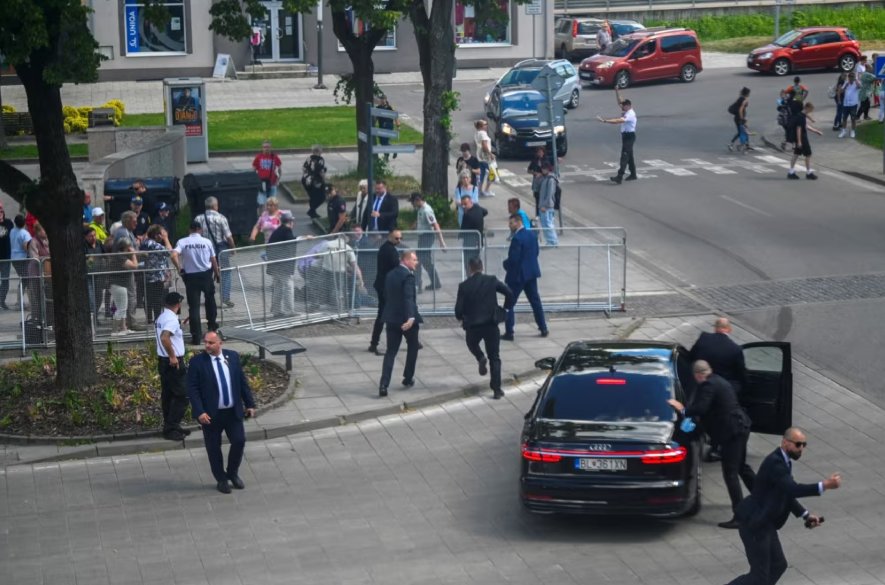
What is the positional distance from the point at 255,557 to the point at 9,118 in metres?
29.4

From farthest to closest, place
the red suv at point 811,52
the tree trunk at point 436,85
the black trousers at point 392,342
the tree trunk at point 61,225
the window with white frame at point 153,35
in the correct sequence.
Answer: the window with white frame at point 153,35 < the red suv at point 811,52 < the tree trunk at point 436,85 < the black trousers at point 392,342 < the tree trunk at point 61,225

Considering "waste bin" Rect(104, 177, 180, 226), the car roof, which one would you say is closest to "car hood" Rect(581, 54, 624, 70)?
"waste bin" Rect(104, 177, 180, 226)

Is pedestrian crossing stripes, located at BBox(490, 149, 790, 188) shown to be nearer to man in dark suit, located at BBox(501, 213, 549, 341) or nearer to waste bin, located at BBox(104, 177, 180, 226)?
waste bin, located at BBox(104, 177, 180, 226)

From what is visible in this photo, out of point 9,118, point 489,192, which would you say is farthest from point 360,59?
point 9,118

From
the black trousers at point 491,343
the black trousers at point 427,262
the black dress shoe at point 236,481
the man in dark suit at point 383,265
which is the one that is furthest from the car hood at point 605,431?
the black trousers at point 427,262

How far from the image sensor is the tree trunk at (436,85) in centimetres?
2678

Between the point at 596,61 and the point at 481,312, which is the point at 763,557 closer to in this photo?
the point at 481,312

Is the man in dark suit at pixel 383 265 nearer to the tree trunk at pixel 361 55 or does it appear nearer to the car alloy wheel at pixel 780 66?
the tree trunk at pixel 361 55

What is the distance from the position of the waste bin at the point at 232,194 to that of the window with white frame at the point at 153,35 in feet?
88.5

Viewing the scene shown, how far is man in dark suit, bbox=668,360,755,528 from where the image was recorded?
39.3 feet

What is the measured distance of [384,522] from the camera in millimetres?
12258

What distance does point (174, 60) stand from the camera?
50812mm

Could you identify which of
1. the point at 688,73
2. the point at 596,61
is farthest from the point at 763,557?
the point at 688,73

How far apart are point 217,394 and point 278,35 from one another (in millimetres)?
41547
